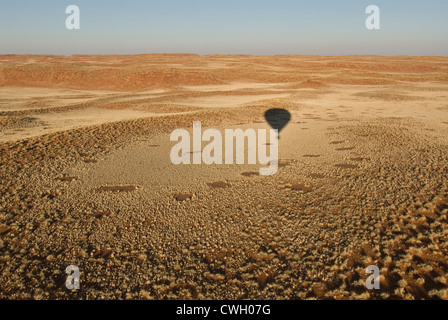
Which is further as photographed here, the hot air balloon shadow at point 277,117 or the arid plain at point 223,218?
the hot air balloon shadow at point 277,117

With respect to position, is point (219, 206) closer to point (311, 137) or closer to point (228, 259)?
point (228, 259)

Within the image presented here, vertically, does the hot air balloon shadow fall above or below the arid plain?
above

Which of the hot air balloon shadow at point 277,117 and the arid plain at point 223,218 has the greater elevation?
the hot air balloon shadow at point 277,117

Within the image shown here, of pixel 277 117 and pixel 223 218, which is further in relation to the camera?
pixel 277 117

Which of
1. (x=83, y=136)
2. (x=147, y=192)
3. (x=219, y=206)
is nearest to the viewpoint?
(x=219, y=206)

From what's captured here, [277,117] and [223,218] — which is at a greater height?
[277,117]

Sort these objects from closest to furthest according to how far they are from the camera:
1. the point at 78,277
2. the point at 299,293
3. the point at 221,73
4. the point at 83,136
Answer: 1. the point at 299,293
2. the point at 78,277
3. the point at 83,136
4. the point at 221,73

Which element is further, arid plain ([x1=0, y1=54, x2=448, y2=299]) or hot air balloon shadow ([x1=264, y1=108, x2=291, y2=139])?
hot air balloon shadow ([x1=264, y1=108, x2=291, y2=139])

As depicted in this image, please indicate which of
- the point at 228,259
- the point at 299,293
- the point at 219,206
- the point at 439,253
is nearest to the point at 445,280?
the point at 439,253
